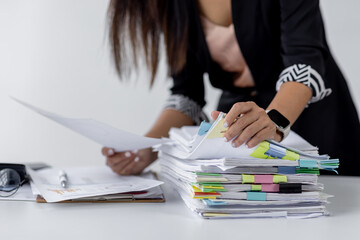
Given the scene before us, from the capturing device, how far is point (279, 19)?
1.27 m

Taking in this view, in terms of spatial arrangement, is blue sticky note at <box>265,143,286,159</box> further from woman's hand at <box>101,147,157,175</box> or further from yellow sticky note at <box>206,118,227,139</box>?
woman's hand at <box>101,147,157,175</box>

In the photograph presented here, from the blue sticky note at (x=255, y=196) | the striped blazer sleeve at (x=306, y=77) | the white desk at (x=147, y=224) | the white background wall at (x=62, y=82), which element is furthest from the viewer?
the white background wall at (x=62, y=82)

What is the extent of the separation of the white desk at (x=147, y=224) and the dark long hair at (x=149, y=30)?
2.20 ft

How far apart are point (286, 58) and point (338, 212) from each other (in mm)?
428

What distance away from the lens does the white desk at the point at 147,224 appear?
2.05ft

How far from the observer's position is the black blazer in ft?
4.18

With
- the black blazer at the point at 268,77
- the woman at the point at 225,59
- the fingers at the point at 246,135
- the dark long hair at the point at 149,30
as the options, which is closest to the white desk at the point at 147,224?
the fingers at the point at 246,135

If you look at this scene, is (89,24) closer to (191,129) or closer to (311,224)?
(191,129)

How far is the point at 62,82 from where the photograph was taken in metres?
3.17

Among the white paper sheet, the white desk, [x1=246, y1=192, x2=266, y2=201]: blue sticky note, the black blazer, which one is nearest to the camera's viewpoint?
the white desk

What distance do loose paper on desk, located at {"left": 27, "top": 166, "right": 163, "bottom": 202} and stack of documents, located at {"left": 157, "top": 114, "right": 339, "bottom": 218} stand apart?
152 mm

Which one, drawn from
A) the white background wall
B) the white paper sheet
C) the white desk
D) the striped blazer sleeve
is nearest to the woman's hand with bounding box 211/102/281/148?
the white desk

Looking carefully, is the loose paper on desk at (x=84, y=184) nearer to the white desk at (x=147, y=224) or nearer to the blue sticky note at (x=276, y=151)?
the white desk at (x=147, y=224)

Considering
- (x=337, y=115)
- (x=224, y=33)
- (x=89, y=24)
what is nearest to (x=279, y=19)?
(x=224, y=33)
